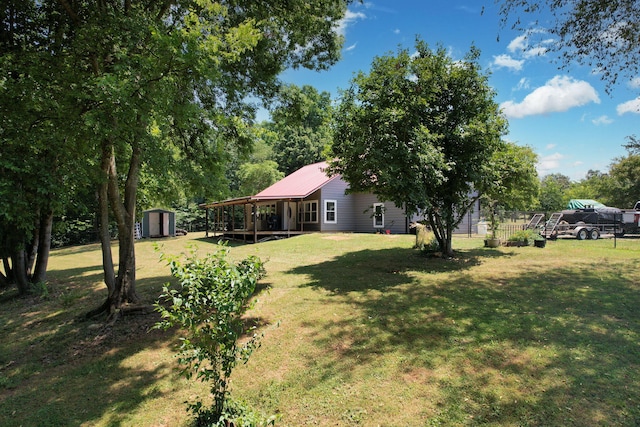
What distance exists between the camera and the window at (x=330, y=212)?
2283cm

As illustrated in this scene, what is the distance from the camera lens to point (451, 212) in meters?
10.6

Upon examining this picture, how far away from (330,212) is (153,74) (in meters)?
18.5

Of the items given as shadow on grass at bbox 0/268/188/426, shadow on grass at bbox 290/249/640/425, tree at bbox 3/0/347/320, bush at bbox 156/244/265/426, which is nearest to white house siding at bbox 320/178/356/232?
tree at bbox 3/0/347/320

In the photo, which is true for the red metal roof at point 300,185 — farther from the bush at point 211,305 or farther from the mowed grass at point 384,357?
the bush at point 211,305

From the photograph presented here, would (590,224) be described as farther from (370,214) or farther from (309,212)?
(309,212)

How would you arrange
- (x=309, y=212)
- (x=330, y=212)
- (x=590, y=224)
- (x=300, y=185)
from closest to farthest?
(x=590, y=224)
(x=330, y=212)
(x=309, y=212)
(x=300, y=185)

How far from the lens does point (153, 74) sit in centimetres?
487

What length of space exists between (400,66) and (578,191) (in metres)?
49.0

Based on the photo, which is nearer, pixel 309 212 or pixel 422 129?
pixel 422 129

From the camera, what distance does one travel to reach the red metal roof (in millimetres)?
21938

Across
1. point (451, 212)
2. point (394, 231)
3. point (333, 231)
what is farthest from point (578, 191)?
point (451, 212)

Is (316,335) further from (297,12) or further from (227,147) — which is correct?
(297,12)

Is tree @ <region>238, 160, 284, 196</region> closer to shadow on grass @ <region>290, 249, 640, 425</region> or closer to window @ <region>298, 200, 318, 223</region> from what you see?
window @ <region>298, 200, 318, 223</region>

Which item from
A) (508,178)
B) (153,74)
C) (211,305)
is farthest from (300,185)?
(211,305)
